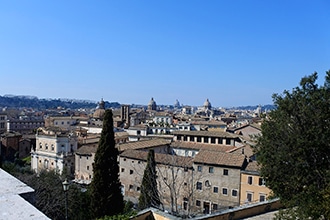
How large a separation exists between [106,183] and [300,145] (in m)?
12.1

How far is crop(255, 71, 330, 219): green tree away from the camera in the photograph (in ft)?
38.5

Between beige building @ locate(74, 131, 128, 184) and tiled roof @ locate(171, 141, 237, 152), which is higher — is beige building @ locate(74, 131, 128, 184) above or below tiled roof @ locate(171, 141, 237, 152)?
below

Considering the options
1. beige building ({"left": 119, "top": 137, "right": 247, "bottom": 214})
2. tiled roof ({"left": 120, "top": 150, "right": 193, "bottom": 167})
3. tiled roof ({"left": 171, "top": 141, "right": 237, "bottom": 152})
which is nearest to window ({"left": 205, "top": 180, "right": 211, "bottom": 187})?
beige building ({"left": 119, "top": 137, "right": 247, "bottom": 214})

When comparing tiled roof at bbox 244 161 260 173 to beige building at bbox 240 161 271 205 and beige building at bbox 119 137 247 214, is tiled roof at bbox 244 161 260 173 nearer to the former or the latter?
beige building at bbox 240 161 271 205

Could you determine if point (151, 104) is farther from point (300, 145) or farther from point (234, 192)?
point (300, 145)

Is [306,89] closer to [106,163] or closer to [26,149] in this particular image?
[106,163]

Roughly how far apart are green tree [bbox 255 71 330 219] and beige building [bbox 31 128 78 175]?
3415 cm

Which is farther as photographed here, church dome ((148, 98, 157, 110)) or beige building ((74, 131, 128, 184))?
church dome ((148, 98, 157, 110))

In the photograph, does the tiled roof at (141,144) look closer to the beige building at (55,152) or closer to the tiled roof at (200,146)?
the tiled roof at (200,146)

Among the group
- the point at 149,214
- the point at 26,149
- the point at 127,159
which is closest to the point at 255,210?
the point at 149,214

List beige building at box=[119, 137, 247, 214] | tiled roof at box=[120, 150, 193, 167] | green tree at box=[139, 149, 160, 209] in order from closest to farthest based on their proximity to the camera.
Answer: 1. green tree at box=[139, 149, 160, 209]
2. beige building at box=[119, 137, 247, 214]
3. tiled roof at box=[120, 150, 193, 167]

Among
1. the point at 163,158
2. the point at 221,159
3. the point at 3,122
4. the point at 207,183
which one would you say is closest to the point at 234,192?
the point at 207,183

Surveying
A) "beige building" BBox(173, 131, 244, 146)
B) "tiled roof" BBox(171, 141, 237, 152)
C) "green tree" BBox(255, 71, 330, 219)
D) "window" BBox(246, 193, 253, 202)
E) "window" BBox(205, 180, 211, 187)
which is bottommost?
"window" BBox(246, 193, 253, 202)

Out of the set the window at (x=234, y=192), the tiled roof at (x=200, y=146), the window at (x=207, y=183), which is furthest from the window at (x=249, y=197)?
the tiled roof at (x=200, y=146)
